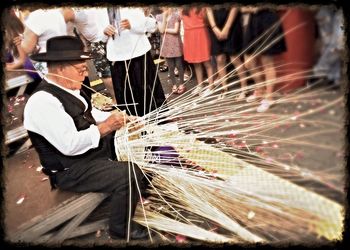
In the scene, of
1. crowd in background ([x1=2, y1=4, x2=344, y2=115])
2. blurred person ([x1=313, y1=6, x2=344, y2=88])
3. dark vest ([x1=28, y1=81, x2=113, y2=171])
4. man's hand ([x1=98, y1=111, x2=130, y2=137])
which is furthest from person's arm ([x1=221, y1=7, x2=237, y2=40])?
dark vest ([x1=28, y1=81, x2=113, y2=171])

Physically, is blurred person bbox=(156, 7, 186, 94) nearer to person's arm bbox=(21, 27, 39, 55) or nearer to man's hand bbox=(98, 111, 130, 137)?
man's hand bbox=(98, 111, 130, 137)

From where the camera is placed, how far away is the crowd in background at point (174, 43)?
1186mm

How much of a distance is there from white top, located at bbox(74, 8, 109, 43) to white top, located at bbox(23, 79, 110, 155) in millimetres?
286

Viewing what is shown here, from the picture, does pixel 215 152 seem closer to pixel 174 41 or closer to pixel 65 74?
pixel 174 41

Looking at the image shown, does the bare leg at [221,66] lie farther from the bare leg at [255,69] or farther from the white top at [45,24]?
the white top at [45,24]

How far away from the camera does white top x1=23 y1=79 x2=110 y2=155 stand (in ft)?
4.65

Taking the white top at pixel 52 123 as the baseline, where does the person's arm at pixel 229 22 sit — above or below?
above

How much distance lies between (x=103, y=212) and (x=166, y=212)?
1.04 ft

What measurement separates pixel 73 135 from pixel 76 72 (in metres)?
0.28

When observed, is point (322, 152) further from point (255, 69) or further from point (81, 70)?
point (81, 70)

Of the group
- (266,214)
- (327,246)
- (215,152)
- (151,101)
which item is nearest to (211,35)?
(151,101)

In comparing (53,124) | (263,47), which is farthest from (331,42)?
(53,124)

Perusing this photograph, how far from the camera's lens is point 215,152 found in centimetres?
169

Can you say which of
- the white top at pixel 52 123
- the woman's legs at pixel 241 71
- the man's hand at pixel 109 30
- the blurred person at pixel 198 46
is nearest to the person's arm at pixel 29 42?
the white top at pixel 52 123
